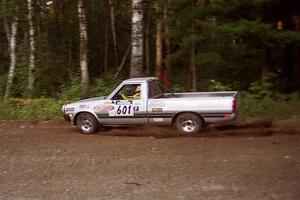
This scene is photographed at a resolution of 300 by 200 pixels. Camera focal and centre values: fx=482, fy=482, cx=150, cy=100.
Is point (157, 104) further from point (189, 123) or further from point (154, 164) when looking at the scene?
point (154, 164)

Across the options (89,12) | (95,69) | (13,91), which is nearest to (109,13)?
(89,12)

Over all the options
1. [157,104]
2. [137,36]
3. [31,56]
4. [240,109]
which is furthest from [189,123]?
[31,56]

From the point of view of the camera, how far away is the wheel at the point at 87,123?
43.9 ft

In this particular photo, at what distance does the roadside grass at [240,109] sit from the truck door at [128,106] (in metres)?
3.30

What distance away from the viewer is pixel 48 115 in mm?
16656

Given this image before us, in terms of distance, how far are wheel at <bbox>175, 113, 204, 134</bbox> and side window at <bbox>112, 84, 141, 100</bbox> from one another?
1.30 metres

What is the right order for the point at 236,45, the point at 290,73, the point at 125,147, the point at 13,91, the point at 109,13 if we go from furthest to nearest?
the point at 109,13, the point at 13,91, the point at 290,73, the point at 236,45, the point at 125,147

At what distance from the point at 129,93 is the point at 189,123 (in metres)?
1.86

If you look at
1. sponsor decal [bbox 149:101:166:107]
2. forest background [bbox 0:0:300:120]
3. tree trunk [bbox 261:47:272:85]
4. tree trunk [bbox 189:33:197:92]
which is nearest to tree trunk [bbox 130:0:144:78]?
forest background [bbox 0:0:300:120]

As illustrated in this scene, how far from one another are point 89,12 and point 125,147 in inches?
847

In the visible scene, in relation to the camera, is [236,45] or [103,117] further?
[236,45]

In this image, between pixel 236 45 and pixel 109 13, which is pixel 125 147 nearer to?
pixel 236 45

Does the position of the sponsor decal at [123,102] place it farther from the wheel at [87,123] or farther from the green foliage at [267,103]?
the green foliage at [267,103]

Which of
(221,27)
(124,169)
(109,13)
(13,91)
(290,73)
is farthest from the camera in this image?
(109,13)
